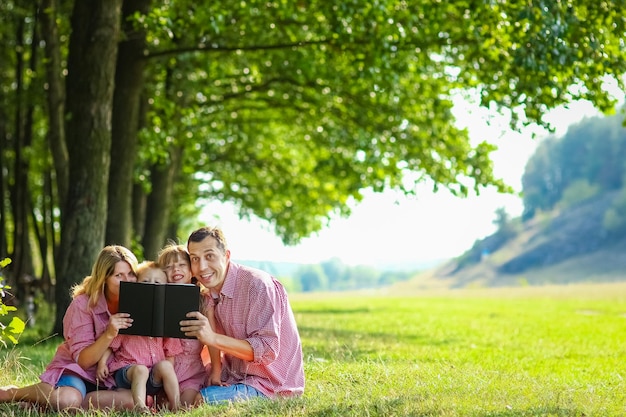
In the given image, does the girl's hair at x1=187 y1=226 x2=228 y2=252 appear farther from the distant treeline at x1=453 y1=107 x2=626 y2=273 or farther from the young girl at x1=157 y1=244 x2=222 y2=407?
the distant treeline at x1=453 y1=107 x2=626 y2=273

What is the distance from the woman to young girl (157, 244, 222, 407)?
332 mm

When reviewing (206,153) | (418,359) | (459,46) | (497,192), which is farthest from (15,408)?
(206,153)

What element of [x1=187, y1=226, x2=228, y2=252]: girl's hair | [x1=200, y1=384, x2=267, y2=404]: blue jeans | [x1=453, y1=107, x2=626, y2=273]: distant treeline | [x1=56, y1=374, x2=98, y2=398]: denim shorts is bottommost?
[x1=200, y1=384, x2=267, y2=404]: blue jeans

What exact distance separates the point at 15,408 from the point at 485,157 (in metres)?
16.2

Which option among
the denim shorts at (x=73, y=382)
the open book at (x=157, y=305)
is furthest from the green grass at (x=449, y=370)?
the open book at (x=157, y=305)

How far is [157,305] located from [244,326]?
2.55 feet

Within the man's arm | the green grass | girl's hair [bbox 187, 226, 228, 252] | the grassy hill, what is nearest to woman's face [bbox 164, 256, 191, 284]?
girl's hair [bbox 187, 226, 228, 252]

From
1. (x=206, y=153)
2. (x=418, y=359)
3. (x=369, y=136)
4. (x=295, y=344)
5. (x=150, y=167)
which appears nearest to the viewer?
(x=295, y=344)

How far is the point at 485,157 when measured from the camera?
74.3ft

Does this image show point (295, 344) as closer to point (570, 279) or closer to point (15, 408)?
point (15, 408)

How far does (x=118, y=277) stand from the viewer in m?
8.07

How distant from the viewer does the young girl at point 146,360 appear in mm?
7879

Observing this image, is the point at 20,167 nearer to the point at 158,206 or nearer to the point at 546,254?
the point at 158,206

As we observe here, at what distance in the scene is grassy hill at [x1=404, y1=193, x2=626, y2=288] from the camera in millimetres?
115438
